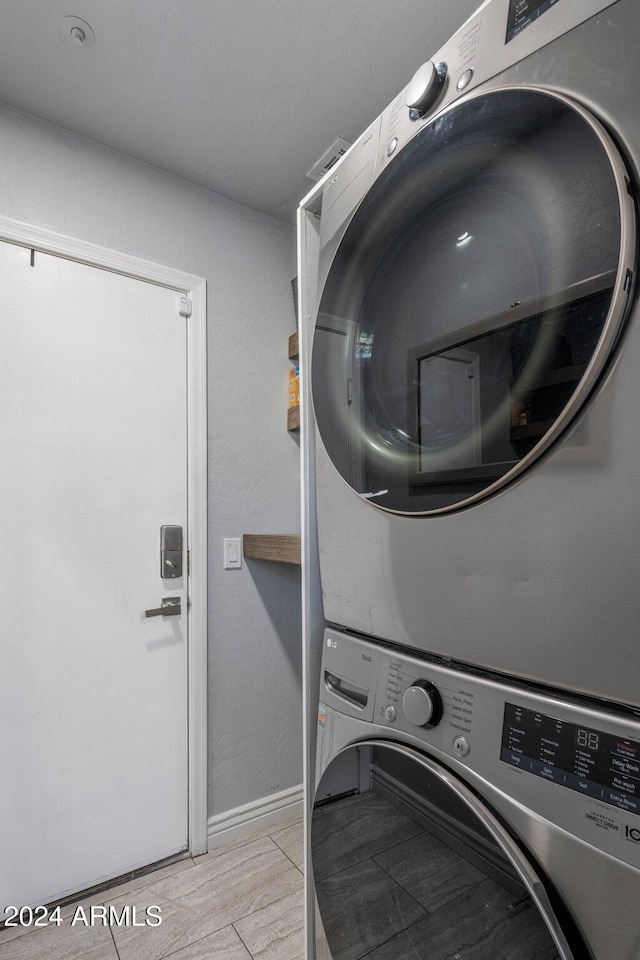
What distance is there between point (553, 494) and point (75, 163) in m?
1.87

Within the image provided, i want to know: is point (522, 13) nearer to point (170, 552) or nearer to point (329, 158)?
point (329, 158)

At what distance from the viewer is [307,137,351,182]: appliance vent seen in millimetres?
1451

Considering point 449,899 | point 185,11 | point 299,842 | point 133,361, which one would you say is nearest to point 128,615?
point 133,361

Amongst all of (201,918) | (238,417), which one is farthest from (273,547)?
(201,918)

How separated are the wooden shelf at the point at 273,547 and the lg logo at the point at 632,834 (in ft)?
3.58

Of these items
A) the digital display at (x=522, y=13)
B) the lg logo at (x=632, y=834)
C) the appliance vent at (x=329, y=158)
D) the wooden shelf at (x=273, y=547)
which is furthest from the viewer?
the wooden shelf at (x=273, y=547)

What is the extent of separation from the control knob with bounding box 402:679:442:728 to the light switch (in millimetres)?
1304

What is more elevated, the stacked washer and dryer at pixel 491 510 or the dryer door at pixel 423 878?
the stacked washer and dryer at pixel 491 510

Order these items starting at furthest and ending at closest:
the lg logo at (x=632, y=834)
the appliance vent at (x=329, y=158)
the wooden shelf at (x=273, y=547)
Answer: the wooden shelf at (x=273, y=547)
the appliance vent at (x=329, y=158)
the lg logo at (x=632, y=834)

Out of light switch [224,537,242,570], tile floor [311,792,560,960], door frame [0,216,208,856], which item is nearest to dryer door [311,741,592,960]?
tile floor [311,792,560,960]

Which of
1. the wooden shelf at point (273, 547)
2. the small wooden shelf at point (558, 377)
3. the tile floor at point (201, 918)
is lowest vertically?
the tile floor at point (201, 918)

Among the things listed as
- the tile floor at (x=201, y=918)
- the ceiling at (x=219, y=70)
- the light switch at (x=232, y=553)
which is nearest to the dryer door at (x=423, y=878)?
the tile floor at (x=201, y=918)

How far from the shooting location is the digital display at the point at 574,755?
0.45m

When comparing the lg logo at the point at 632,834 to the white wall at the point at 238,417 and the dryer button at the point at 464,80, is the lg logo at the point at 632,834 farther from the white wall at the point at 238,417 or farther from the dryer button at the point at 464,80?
the white wall at the point at 238,417
